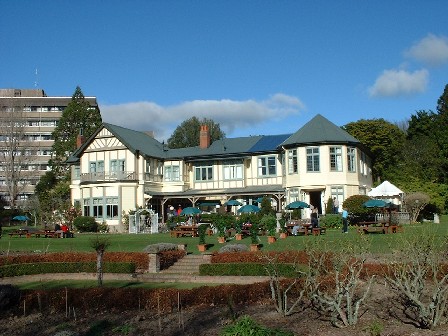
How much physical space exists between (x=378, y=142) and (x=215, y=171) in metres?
19.2

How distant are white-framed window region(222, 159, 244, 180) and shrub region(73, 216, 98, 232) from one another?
1144 centimetres

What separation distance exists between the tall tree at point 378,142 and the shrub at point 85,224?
27989 mm

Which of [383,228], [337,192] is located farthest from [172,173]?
[383,228]

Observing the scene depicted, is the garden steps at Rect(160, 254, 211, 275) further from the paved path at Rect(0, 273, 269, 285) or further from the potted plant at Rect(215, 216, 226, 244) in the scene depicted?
the potted plant at Rect(215, 216, 226, 244)

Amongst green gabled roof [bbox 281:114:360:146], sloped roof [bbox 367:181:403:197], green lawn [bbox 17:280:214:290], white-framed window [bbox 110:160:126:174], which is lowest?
green lawn [bbox 17:280:214:290]

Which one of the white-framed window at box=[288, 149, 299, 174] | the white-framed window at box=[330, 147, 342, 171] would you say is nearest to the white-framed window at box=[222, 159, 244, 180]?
the white-framed window at box=[288, 149, 299, 174]

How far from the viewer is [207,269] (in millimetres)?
19375

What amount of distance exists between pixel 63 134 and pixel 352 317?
2008 inches

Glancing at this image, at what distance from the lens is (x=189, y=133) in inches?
2987

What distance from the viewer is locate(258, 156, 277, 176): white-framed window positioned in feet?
147

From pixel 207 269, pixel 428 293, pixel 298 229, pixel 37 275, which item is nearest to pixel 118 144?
pixel 298 229

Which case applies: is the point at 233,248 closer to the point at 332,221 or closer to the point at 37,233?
the point at 332,221

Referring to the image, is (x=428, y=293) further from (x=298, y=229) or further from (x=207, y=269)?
(x=298, y=229)

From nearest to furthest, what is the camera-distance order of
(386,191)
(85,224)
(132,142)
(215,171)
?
(386,191), (85,224), (132,142), (215,171)
